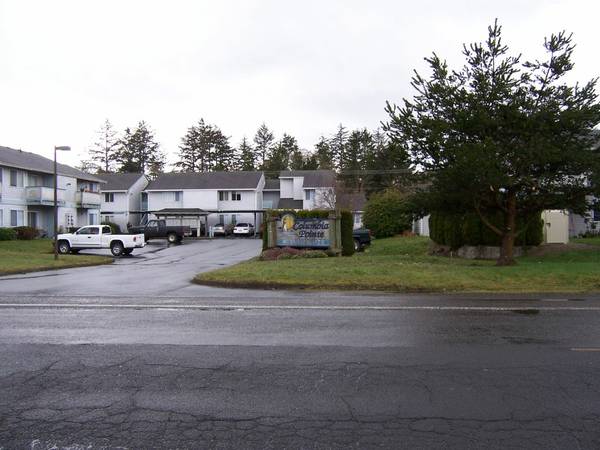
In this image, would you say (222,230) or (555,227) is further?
(222,230)

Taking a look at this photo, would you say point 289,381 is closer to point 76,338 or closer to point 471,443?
point 471,443

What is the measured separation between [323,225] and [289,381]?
19.6 meters


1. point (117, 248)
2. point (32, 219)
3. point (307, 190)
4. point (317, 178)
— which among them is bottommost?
point (117, 248)

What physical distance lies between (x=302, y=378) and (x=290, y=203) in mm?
59821

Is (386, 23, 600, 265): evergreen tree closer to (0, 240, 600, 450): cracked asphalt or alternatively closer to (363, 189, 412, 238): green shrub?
(0, 240, 600, 450): cracked asphalt

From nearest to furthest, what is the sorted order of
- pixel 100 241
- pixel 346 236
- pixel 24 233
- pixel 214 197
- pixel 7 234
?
pixel 346 236, pixel 100 241, pixel 7 234, pixel 24 233, pixel 214 197

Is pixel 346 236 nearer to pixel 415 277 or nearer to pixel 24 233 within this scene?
pixel 415 277

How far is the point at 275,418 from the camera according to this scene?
468 centimetres

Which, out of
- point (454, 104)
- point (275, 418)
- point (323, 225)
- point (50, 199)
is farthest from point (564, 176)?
point (50, 199)

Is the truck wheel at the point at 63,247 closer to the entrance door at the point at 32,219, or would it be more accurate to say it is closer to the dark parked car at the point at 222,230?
the entrance door at the point at 32,219

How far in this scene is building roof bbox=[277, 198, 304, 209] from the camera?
64438 millimetres

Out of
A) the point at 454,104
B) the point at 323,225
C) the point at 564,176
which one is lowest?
the point at 323,225

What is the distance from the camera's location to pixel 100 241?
34.5 m

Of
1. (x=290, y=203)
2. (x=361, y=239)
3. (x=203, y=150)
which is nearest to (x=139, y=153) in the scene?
(x=203, y=150)
